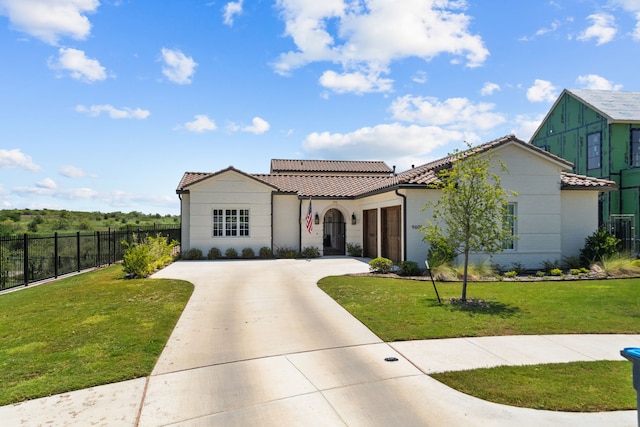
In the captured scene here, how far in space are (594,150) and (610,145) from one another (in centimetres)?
133

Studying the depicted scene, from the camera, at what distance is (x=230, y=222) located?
2170cm

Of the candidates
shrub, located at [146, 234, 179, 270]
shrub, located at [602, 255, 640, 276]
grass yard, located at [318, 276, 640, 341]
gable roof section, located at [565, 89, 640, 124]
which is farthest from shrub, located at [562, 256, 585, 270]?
shrub, located at [146, 234, 179, 270]

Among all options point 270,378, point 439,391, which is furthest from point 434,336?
point 270,378

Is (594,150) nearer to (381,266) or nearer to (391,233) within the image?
(391,233)

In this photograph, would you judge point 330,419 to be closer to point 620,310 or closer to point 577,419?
point 577,419

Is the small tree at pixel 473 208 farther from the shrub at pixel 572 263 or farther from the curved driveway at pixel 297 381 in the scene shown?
the shrub at pixel 572 263

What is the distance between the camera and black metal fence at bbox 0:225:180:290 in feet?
50.0

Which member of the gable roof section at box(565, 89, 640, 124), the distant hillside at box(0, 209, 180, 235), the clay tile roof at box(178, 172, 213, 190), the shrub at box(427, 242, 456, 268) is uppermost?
the gable roof section at box(565, 89, 640, 124)

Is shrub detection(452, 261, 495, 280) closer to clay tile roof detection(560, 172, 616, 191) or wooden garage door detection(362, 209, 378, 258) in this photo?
clay tile roof detection(560, 172, 616, 191)

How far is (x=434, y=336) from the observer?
7.36 metres

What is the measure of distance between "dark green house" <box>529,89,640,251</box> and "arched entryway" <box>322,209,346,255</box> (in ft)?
44.6

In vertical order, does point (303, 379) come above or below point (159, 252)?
below

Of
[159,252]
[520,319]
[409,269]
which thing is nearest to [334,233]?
[159,252]

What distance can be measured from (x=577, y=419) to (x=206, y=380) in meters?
4.49
